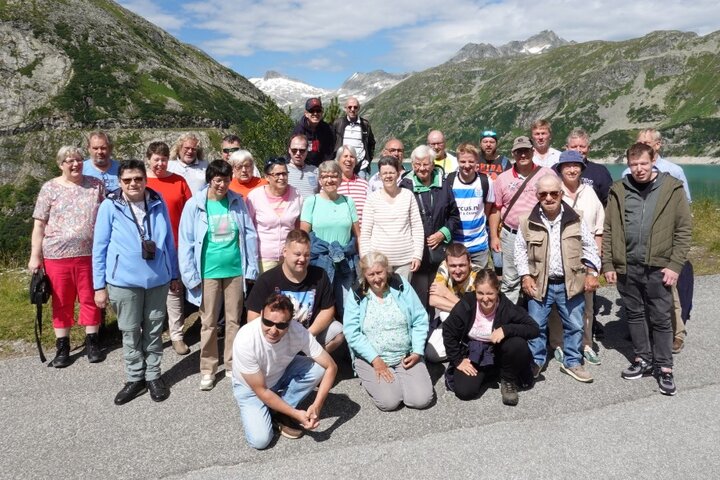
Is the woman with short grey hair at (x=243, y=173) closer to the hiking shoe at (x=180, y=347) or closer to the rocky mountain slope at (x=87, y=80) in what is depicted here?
the hiking shoe at (x=180, y=347)

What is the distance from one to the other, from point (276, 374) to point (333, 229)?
71.9 inches

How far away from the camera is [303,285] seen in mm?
4969

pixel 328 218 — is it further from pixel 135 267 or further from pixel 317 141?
pixel 317 141

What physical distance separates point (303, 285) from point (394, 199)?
1613 millimetres

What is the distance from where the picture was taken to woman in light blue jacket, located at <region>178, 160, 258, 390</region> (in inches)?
202

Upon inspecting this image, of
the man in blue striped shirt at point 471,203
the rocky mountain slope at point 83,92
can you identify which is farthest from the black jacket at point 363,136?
the rocky mountain slope at point 83,92

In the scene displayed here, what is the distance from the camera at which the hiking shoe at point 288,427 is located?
4.27 metres

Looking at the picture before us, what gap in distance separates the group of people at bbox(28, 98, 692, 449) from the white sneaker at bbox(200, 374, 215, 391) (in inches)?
0.6

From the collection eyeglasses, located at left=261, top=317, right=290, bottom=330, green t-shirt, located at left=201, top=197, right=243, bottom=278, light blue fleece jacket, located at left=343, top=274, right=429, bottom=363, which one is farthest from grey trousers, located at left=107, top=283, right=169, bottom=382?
light blue fleece jacket, located at left=343, top=274, right=429, bottom=363

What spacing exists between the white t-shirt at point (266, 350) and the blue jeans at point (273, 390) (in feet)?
0.25

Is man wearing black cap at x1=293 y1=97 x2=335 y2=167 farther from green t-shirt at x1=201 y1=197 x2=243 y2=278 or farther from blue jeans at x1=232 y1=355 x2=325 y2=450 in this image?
blue jeans at x1=232 y1=355 x2=325 y2=450

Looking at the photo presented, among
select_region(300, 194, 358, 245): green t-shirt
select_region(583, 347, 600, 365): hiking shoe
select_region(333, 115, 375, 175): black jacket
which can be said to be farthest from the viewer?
select_region(333, 115, 375, 175): black jacket

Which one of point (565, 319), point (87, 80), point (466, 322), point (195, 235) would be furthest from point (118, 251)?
point (87, 80)

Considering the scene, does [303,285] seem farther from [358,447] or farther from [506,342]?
[506,342]
